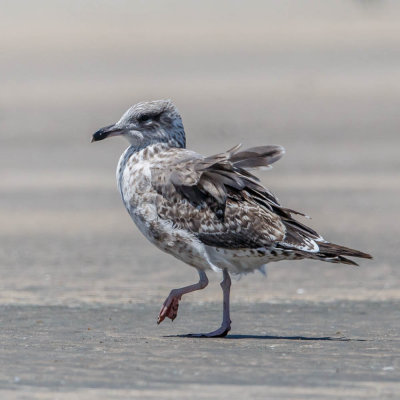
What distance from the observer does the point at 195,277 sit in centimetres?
1187

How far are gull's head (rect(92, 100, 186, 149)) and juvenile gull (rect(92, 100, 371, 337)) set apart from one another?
0.36 meters

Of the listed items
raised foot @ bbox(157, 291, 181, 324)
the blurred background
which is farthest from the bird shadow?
the blurred background

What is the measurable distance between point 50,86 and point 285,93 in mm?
5507

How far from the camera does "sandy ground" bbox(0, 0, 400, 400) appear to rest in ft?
23.5

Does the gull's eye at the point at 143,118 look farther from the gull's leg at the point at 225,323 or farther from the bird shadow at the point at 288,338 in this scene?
the bird shadow at the point at 288,338

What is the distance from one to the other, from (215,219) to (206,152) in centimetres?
1341

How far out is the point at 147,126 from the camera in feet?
30.3

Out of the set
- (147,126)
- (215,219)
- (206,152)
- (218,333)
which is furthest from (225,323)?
(206,152)

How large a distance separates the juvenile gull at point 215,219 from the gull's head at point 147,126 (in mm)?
356

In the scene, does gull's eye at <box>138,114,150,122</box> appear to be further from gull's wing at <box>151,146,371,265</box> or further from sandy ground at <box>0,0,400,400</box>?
sandy ground at <box>0,0,400,400</box>

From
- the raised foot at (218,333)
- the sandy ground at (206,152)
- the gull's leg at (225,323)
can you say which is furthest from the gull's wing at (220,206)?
the sandy ground at (206,152)

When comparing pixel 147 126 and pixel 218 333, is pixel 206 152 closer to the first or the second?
pixel 147 126

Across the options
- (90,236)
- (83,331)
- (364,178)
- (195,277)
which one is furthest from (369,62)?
(83,331)

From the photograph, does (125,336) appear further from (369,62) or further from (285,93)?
(369,62)
